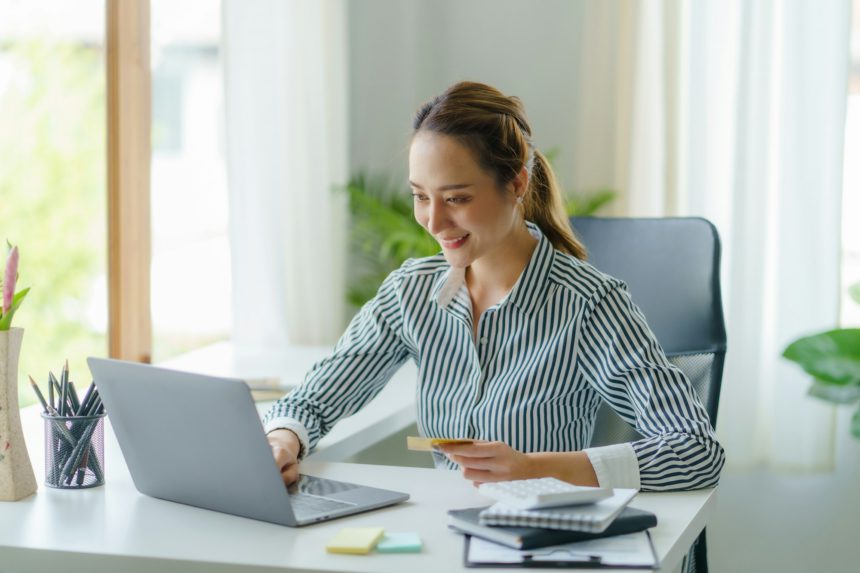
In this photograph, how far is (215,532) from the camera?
128 cm

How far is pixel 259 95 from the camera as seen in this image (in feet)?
10.2

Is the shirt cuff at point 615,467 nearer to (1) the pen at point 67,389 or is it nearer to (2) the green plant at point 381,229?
(1) the pen at point 67,389

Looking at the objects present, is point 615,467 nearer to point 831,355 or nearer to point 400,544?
point 400,544

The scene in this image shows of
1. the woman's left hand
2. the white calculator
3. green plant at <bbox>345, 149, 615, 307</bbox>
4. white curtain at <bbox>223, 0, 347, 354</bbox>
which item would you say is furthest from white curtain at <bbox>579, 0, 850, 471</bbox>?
the white calculator

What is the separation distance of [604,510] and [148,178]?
1.87 metres

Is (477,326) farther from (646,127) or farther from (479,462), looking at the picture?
(646,127)

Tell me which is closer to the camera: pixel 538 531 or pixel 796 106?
pixel 538 531

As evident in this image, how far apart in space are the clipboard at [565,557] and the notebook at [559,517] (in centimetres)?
2

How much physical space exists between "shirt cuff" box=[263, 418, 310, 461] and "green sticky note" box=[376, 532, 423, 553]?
397 mm

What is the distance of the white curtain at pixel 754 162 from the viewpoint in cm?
288

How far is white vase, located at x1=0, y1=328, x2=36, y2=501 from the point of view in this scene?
142cm

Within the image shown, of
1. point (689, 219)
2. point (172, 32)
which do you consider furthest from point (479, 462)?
point (172, 32)

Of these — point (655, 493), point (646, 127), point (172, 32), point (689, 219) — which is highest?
point (172, 32)

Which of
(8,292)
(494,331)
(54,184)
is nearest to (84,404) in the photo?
(8,292)
